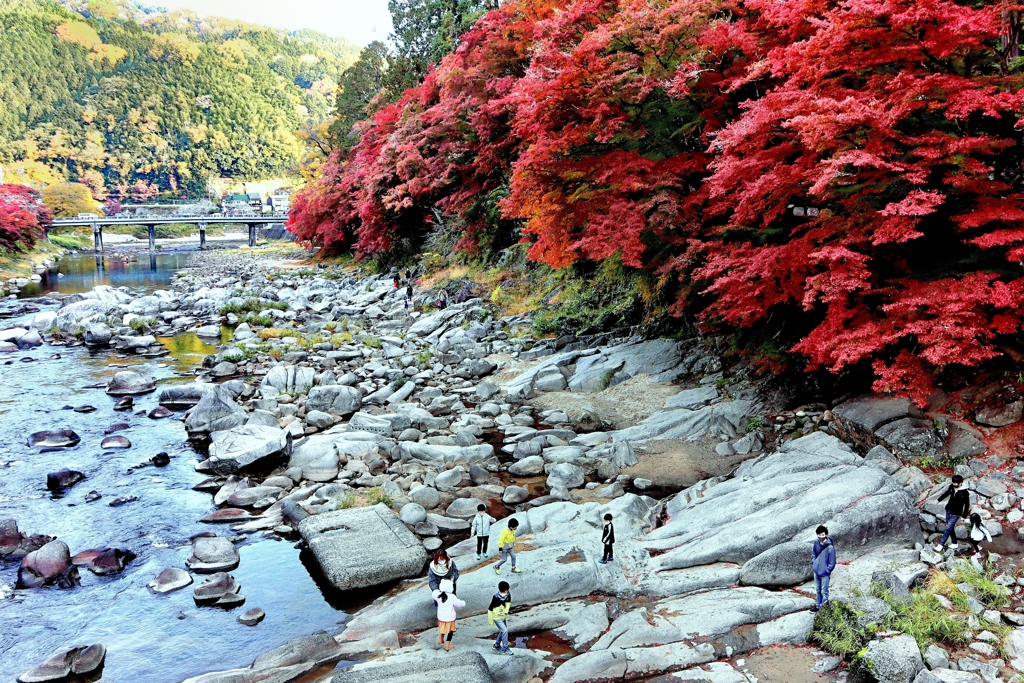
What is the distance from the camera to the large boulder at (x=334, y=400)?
16109mm

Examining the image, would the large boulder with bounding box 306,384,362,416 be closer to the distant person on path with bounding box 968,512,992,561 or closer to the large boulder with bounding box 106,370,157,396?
the large boulder with bounding box 106,370,157,396

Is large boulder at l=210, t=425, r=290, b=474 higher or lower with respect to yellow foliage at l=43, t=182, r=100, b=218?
lower

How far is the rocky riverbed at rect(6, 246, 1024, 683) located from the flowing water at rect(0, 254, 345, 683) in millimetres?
175

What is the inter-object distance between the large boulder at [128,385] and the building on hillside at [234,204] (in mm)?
70393

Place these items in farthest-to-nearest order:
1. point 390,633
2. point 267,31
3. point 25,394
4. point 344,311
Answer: point 267,31
point 344,311
point 25,394
point 390,633

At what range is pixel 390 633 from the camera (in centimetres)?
789

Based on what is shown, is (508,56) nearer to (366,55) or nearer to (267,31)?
(366,55)

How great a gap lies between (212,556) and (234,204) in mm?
88089

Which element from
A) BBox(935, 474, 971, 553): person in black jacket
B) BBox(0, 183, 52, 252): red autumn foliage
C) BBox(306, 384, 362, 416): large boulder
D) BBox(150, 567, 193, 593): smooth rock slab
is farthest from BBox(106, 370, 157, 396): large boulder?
BBox(0, 183, 52, 252): red autumn foliage

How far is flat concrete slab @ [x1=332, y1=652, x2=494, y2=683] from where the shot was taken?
6.41 meters

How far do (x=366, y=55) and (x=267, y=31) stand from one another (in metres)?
129

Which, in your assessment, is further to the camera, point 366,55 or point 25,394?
point 366,55

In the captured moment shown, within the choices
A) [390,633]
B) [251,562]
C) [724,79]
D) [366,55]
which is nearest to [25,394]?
[251,562]

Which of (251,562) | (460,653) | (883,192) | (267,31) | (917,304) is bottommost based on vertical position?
(251,562)
